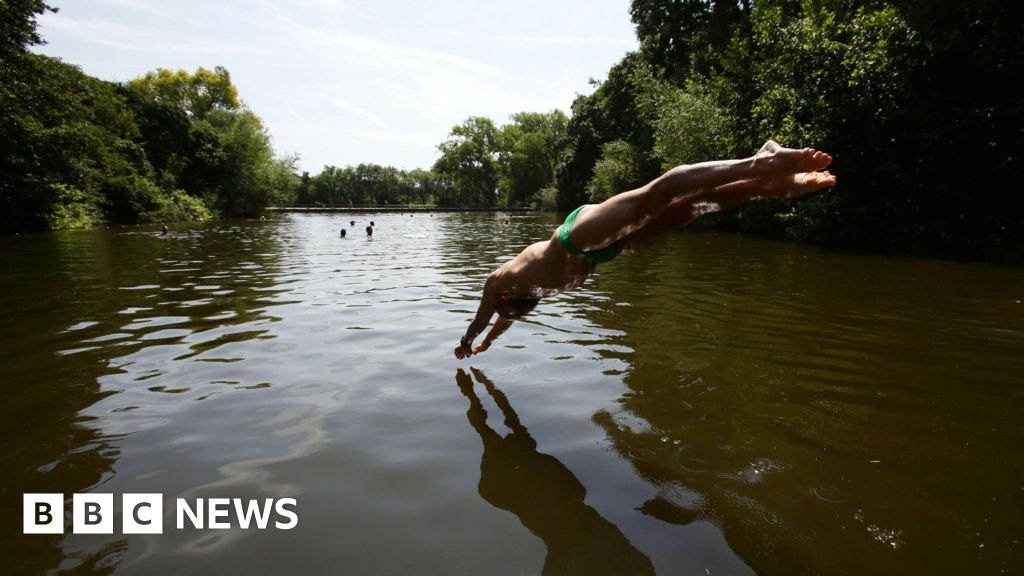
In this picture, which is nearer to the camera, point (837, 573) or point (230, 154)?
point (837, 573)

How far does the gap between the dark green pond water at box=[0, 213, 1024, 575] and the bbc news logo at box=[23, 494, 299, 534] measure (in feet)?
0.19

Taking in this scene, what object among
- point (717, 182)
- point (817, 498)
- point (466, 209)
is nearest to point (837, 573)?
point (817, 498)

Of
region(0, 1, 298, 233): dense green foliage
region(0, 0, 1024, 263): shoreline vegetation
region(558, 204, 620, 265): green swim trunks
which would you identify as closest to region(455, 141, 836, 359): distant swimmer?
region(558, 204, 620, 265): green swim trunks

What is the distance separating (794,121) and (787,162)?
1630 cm

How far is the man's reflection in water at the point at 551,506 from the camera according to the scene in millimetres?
2359

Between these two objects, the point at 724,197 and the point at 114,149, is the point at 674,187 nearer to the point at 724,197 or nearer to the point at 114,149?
the point at 724,197

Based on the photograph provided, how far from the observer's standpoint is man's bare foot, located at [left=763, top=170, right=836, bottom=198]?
12.2 feet

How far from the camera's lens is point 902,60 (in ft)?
51.1

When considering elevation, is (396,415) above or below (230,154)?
below

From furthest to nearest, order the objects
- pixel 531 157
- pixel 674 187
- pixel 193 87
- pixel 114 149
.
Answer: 1. pixel 531 157
2. pixel 193 87
3. pixel 114 149
4. pixel 674 187

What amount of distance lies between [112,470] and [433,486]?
6.81 ft

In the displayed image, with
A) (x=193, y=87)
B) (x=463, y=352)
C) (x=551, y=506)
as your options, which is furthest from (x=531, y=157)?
(x=551, y=506)

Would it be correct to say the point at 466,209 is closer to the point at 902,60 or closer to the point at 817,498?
the point at 902,60

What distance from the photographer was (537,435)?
12.2 feet
